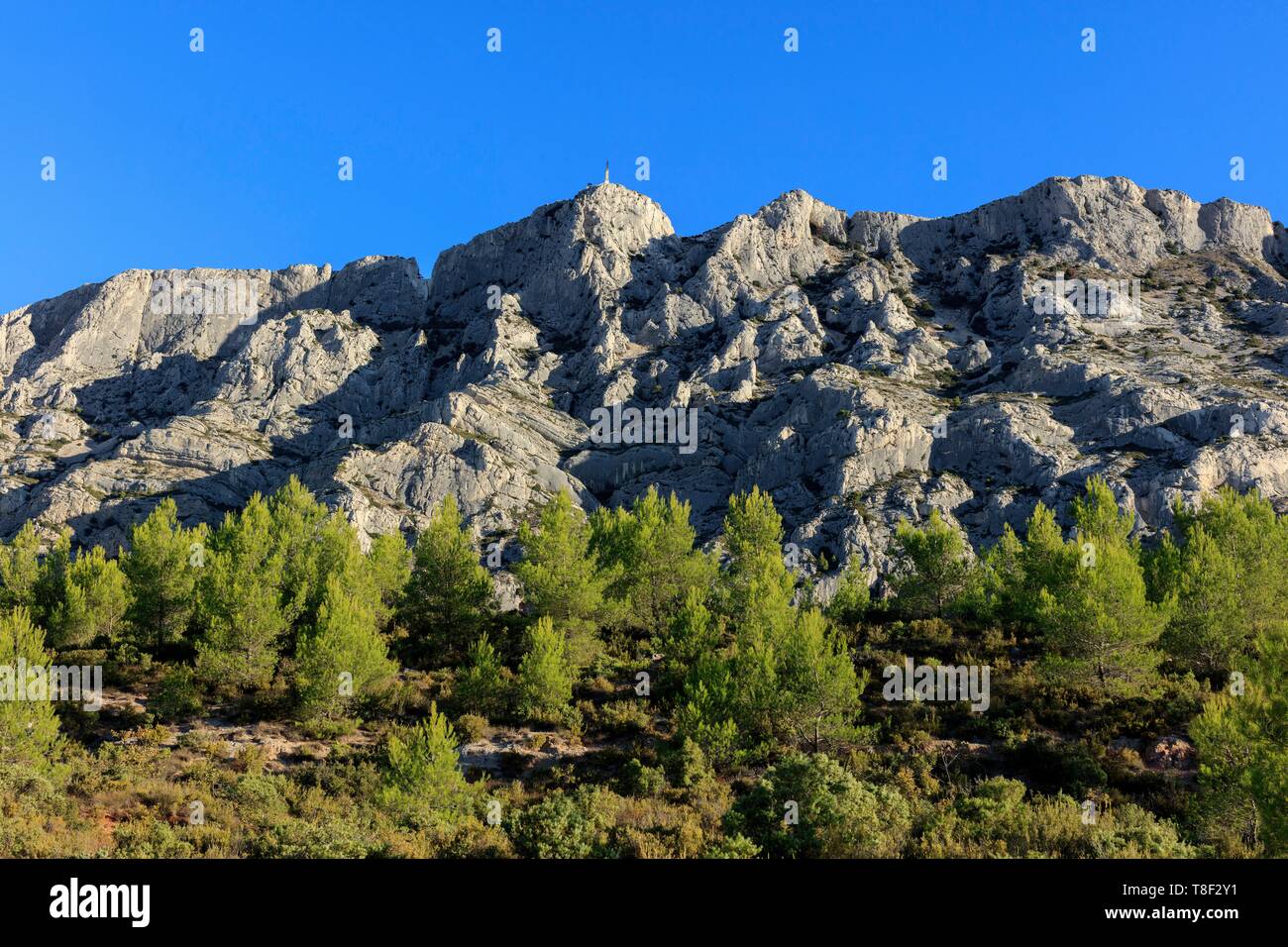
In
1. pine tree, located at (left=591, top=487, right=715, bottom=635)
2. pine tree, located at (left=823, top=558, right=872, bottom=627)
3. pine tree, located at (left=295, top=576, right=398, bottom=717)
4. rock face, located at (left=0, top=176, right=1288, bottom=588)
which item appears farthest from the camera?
rock face, located at (left=0, top=176, right=1288, bottom=588)

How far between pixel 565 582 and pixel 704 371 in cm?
9578

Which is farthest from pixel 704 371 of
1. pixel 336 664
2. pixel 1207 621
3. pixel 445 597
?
pixel 336 664

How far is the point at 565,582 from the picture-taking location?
45.3m

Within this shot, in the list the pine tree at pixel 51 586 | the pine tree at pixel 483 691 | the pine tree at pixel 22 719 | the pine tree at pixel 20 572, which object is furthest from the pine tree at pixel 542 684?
the pine tree at pixel 20 572

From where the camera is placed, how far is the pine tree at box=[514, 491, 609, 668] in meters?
43.9

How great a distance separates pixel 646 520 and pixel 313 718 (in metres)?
24.9

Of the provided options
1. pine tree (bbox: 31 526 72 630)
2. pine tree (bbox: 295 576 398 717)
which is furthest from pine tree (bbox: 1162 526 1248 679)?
pine tree (bbox: 31 526 72 630)

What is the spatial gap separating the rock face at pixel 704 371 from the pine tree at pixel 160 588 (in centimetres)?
5544

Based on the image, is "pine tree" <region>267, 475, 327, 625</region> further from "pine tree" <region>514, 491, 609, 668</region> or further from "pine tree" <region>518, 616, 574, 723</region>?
"pine tree" <region>518, 616, 574, 723</region>

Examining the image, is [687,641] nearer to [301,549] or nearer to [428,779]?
[428,779]

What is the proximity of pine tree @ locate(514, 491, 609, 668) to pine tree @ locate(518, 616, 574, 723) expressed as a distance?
13.6 feet

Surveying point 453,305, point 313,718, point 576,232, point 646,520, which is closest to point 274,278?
point 453,305

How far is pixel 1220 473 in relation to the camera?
96.6 metres

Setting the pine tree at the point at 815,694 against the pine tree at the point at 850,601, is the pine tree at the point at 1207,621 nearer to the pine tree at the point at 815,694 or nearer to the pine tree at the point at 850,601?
the pine tree at the point at 815,694
